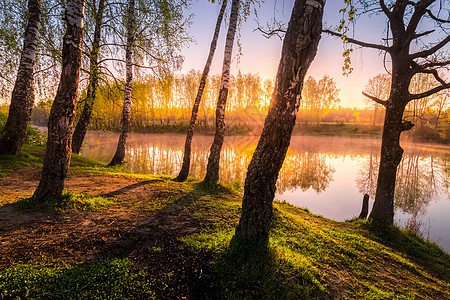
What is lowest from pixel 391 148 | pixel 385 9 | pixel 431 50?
pixel 391 148

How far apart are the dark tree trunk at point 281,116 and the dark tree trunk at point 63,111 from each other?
425 cm

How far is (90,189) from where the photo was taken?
5.70 metres

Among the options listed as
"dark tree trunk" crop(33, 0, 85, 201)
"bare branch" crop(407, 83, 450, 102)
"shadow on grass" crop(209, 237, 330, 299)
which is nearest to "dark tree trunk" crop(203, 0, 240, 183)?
"dark tree trunk" crop(33, 0, 85, 201)

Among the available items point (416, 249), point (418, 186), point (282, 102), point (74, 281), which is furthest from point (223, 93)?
point (418, 186)

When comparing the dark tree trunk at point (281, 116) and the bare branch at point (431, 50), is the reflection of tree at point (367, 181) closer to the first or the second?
the bare branch at point (431, 50)

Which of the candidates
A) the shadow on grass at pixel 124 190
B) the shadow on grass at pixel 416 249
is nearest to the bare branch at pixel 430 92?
the shadow on grass at pixel 416 249

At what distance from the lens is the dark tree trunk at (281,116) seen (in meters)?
2.82

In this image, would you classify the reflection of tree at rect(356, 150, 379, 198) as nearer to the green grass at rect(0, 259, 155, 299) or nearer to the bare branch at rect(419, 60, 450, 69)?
the bare branch at rect(419, 60, 450, 69)

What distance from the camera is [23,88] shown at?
275 inches

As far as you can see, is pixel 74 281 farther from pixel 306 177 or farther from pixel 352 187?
pixel 352 187

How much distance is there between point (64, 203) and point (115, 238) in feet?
6.62

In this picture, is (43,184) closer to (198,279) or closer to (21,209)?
(21,209)

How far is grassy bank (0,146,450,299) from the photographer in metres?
2.17

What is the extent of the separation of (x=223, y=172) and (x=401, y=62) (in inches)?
424
